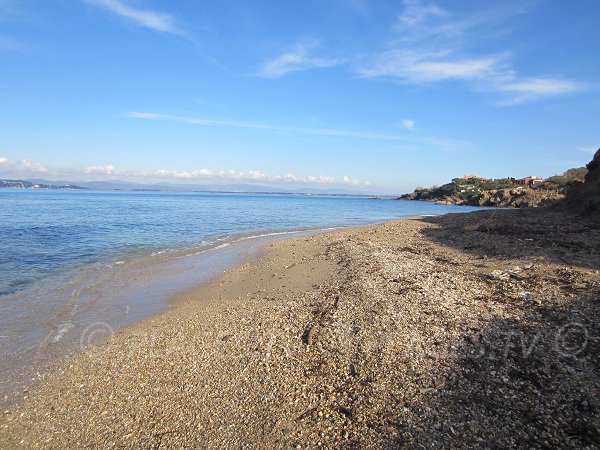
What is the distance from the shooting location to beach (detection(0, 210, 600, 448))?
15.1ft

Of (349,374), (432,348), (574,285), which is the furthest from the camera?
(574,285)

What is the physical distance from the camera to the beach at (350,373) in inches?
181

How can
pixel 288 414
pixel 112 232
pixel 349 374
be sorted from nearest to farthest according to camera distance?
pixel 288 414, pixel 349 374, pixel 112 232

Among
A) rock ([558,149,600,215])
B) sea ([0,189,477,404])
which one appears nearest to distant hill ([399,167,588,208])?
rock ([558,149,600,215])

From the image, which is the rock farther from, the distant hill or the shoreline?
the shoreline

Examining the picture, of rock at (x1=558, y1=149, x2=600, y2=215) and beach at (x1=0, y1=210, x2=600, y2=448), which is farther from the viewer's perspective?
rock at (x1=558, y1=149, x2=600, y2=215)

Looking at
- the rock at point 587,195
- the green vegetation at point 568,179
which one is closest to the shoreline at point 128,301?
the rock at point 587,195

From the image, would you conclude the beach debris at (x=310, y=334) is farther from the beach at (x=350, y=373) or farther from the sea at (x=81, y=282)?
the sea at (x=81, y=282)

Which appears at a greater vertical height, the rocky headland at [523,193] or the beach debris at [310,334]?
the rocky headland at [523,193]

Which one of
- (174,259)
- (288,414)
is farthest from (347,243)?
(288,414)

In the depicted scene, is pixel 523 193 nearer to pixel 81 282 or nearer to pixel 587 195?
pixel 587 195

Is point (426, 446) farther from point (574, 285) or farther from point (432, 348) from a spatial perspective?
point (574, 285)

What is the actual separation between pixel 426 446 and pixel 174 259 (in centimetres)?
1663

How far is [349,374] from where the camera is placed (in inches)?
231
